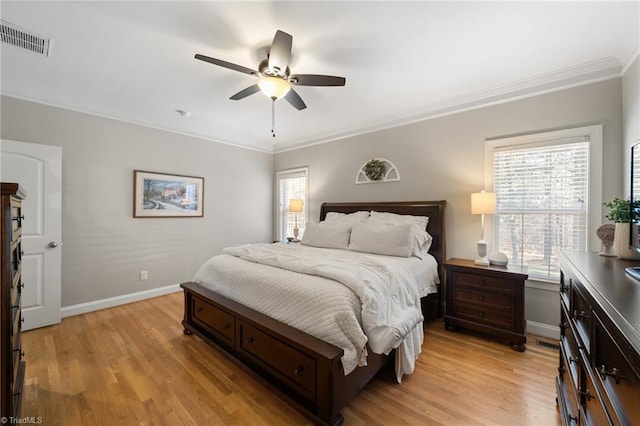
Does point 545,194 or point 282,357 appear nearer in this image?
point 282,357

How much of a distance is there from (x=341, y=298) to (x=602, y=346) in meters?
1.16

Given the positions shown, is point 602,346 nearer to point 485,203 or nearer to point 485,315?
point 485,315

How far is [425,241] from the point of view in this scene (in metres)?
3.13

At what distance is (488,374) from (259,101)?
3661 millimetres

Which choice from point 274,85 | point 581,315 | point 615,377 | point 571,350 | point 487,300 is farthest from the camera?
point 487,300

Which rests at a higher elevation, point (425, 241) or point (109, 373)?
point (425, 241)

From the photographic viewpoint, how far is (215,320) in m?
2.37

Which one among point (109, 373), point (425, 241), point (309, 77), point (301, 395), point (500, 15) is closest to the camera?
point (301, 395)

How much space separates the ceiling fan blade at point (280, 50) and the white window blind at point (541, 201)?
97.3 inches

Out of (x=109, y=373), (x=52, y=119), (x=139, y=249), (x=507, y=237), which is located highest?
(x=52, y=119)

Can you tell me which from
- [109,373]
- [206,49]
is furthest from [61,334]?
[206,49]

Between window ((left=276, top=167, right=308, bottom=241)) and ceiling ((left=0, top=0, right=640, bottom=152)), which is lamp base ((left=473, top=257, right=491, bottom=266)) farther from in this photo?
window ((left=276, top=167, right=308, bottom=241))

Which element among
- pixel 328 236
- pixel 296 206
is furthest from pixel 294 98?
pixel 296 206

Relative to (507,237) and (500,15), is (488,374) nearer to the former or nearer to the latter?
(507,237)
